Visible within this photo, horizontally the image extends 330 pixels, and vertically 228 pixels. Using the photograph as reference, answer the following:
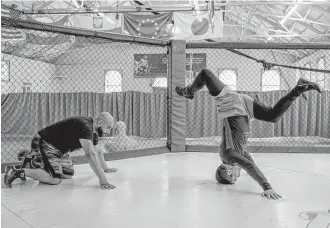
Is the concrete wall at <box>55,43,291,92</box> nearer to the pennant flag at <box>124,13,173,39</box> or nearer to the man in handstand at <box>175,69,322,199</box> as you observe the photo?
the pennant flag at <box>124,13,173,39</box>

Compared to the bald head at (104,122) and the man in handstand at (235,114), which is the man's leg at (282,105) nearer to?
the man in handstand at (235,114)

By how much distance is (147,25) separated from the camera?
9422mm

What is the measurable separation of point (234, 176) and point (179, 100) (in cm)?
220

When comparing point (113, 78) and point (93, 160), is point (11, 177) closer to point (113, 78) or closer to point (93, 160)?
point (93, 160)

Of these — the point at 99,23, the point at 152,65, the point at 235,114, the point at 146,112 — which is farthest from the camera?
the point at 152,65

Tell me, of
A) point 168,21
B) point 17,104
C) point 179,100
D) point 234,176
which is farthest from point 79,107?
point 234,176

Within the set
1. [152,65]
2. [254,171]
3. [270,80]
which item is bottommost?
[254,171]

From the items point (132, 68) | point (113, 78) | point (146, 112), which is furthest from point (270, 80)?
point (146, 112)

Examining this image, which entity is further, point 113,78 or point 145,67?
point 113,78

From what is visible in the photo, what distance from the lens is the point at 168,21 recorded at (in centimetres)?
959

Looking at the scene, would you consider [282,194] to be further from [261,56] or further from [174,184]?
[261,56]

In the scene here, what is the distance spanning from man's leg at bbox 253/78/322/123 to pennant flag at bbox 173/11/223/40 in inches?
264

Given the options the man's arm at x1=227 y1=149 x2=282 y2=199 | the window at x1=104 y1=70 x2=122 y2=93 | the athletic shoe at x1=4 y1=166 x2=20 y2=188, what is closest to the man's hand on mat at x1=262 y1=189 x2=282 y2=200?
the man's arm at x1=227 y1=149 x2=282 y2=199

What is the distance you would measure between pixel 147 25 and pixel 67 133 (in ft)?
22.4
